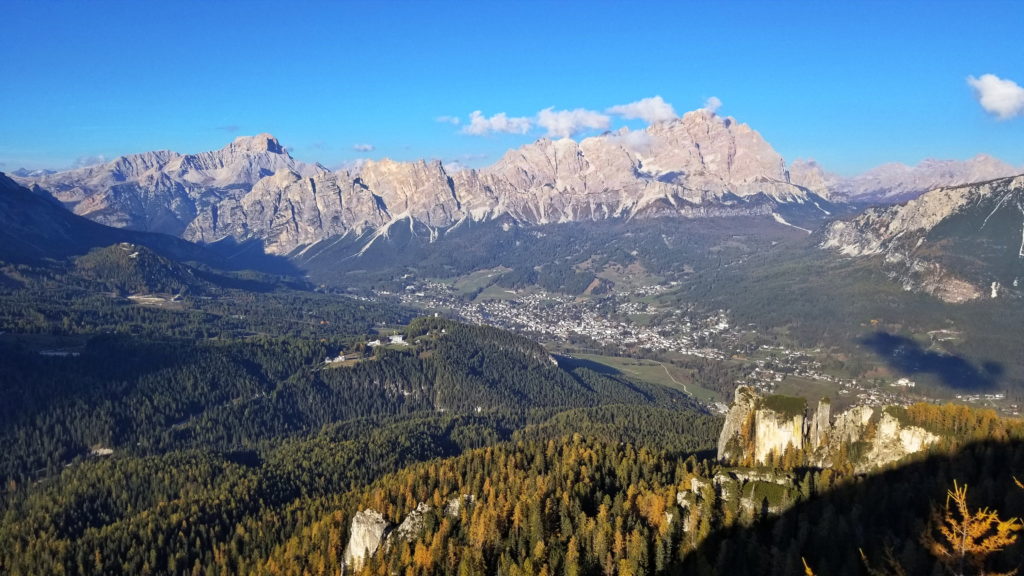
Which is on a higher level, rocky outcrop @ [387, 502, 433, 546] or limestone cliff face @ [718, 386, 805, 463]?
limestone cliff face @ [718, 386, 805, 463]

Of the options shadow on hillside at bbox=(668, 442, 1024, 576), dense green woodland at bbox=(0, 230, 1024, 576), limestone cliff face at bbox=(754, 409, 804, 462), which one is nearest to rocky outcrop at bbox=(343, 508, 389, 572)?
dense green woodland at bbox=(0, 230, 1024, 576)

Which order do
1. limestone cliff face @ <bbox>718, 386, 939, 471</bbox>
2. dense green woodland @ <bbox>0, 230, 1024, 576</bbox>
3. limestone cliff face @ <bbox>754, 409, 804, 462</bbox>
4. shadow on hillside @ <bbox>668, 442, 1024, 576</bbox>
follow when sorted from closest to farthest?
1. shadow on hillside @ <bbox>668, 442, 1024, 576</bbox>
2. dense green woodland @ <bbox>0, 230, 1024, 576</bbox>
3. limestone cliff face @ <bbox>718, 386, 939, 471</bbox>
4. limestone cliff face @ <bbox>754, 409, 804, 462</bbox>

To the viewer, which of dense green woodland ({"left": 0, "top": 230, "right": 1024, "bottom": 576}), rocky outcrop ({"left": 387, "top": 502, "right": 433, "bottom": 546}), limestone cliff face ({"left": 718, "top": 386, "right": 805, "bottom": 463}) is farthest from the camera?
limestone cliff face ({"left": 718, "top": 386, "right": 805, "bottom": 463})

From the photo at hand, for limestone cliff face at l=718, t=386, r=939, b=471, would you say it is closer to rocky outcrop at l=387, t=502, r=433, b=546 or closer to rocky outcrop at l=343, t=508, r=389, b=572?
rocky outcrop at l=387, t=502, r=433, b=546

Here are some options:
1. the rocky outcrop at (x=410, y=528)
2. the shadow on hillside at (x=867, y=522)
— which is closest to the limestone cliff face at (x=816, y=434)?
the shadow on hillside at (x=867, y=522)

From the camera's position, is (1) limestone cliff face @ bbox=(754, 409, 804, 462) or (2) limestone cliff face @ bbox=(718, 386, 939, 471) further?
(1) limestone cliff face @ bbox=(754, 409, 804, 462)

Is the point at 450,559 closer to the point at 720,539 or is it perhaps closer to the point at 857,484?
the point at 720,539

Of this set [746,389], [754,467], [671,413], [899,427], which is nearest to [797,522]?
[754,467]
